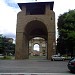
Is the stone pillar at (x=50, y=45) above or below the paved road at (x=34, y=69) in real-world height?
above

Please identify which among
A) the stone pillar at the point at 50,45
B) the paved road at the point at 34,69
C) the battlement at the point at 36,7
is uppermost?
the battlement at the point at 36,7

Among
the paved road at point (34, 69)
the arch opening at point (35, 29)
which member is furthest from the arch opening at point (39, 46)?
the paved road at point (34, 69)

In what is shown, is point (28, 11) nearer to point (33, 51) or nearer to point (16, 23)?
point (16, 23)

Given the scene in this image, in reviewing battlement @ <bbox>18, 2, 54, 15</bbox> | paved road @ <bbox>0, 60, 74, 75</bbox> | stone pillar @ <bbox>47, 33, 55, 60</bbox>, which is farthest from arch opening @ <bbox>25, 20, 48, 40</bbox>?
paved road @ <bbox>0, 60, 74, 75</bbox>

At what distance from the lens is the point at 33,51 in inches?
5871

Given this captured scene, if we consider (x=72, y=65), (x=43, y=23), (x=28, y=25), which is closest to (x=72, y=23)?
(x=43, y=23)

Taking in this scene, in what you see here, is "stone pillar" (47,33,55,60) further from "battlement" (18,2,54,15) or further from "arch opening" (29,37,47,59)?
"arch opening" (29,37,47,59)

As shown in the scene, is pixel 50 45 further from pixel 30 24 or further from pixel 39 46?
pixel 39 46

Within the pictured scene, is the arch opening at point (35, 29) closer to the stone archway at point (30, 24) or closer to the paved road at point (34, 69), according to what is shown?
the stone archway at point (30, 24)

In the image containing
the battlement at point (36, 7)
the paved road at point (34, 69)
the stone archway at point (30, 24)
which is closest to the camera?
the paved road at point (34, 69)

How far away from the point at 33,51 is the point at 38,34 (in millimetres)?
66677

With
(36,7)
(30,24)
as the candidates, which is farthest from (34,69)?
(36,7)

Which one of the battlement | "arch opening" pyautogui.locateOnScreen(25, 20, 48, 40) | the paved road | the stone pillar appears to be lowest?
the paved road

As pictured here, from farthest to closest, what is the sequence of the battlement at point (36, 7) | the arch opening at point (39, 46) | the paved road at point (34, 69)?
the arch opening at point (39, 46) → the battlement at point (36, 7) → the paved road at point (34, 69)
